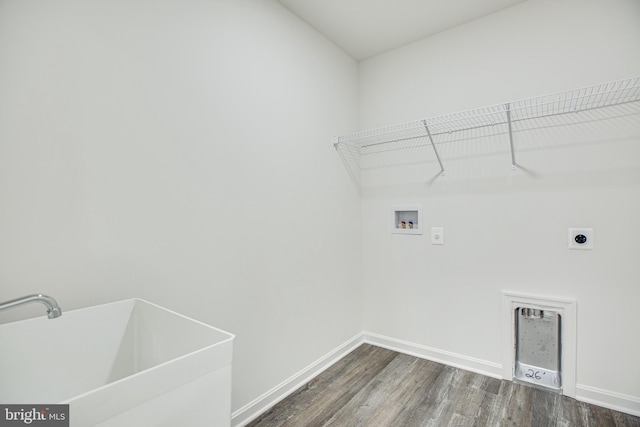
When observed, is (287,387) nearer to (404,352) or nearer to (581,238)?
(404,352)

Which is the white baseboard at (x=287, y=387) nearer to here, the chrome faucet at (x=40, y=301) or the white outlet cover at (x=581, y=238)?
the chrome faucet at (x=40, y=301)

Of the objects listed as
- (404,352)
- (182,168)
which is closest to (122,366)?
(182,168)

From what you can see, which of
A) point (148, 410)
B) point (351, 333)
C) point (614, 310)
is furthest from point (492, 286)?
point (148, 410)

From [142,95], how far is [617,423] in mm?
2901

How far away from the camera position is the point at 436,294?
7.84ft

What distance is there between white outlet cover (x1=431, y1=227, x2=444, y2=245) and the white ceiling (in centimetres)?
150

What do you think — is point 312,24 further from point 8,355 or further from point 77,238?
point 8,355

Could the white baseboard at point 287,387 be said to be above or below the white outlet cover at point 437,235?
below

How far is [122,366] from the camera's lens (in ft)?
3.88

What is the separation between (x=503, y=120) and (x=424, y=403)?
1.89 metres

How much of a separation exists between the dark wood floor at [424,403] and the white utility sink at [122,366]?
0.96 meters

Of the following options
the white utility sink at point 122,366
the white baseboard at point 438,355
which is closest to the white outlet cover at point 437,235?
the white baseboard at point 438,355

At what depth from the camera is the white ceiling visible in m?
2.03

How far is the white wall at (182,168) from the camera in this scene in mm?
1068
